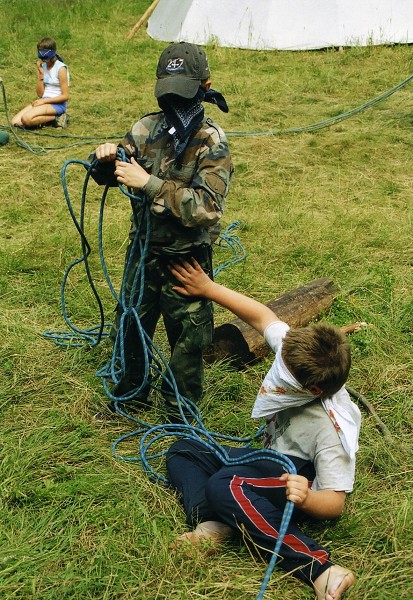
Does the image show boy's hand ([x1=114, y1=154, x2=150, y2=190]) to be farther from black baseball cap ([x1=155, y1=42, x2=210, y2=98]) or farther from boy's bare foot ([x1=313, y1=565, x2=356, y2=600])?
boy's bare foot ([x1=313, y1=565, x2=356, y2=600])

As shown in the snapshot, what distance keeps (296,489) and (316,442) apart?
28cm

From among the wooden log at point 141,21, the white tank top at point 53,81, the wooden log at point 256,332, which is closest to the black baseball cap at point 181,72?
the wooden log at point 256,332

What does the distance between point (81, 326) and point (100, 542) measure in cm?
185

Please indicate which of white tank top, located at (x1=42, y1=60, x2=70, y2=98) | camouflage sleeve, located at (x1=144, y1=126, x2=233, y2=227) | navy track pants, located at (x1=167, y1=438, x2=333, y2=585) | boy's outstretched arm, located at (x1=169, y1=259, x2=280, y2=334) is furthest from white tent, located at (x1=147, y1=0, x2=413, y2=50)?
navy track pants, located at (x1=167, y1=438, x2=333, y2=585)

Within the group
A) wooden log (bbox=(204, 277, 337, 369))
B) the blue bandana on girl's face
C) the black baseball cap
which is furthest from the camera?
the blue bandana on girl's face

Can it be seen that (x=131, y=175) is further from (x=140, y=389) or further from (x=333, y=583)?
(x=333, y=583)

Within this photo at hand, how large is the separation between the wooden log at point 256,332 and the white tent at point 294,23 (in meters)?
7.84

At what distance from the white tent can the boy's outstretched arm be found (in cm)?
922

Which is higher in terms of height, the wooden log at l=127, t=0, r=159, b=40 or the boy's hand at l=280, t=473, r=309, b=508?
the wooden log at l=127, t=0, r=159, b=40

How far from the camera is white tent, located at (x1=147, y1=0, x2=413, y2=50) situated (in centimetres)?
1151

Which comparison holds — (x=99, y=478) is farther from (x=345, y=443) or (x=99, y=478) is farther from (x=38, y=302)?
(x=38, y=302)

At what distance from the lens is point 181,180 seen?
3189 mm

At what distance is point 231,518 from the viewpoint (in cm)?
274

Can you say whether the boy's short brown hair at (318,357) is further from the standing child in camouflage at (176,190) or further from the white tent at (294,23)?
the white tent at (294,23)
